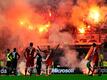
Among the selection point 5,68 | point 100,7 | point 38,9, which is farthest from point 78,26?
point 5,68

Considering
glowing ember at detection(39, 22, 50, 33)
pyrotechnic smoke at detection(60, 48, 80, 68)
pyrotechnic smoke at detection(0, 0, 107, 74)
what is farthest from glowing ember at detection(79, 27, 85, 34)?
pyrotechnic smoke at detection(60, 48, 80, 68)

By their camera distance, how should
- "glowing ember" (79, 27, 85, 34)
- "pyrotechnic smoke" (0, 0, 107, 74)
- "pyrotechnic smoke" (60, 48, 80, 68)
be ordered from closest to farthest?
"pyrotechnic smoke" (60, 48, 80, 68), "pyrotechnic smoke" (0, 0, 107, 74), "glowing ember" (79, 27, 85, 34)

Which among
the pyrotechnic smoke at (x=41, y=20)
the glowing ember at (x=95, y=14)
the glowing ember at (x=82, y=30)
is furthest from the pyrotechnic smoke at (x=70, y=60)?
the glowing ember at (x=82, y=30)

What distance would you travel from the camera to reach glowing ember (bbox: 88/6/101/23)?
55.4 m

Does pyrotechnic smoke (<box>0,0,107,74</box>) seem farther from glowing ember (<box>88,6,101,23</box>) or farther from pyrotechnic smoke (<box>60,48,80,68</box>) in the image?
glowing ember (<box>88,6,101,23</box>)

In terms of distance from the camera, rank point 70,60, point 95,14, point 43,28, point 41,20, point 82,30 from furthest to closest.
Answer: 1. point 82,30
2. point 95,14
3. point 41,20
4. point 43,28
5. point 70,60

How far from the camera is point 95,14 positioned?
55812 mm

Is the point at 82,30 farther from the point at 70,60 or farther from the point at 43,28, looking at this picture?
the point at 70,60

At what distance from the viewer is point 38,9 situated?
5003 centimetres

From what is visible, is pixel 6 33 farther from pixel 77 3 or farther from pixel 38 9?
pixel 77 3

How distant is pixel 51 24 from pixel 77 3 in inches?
132

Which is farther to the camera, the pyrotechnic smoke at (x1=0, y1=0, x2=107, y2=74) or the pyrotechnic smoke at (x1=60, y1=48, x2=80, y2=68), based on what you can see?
the pyrotechnic smoke at (x1=0, y1=0, x2=107, y2=74)

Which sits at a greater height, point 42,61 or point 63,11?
point 63,11

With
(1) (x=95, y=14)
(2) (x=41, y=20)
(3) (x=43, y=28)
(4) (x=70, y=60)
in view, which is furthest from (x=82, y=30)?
(4) (x=70, y=60)
